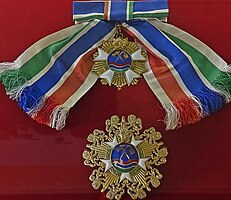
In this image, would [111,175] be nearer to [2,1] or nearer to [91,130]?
[91,130]

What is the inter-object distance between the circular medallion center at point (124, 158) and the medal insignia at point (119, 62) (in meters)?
0.14

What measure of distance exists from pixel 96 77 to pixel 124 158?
0.64 ft

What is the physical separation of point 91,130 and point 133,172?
0.13m

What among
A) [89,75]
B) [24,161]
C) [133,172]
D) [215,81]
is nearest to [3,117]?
[24,161]

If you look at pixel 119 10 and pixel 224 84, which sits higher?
pixel 119 10

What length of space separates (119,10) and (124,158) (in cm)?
35

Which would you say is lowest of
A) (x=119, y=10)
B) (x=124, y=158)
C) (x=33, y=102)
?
(x=124, y=158)

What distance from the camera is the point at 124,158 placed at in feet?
4.71

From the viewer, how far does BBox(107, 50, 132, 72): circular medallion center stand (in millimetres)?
1486

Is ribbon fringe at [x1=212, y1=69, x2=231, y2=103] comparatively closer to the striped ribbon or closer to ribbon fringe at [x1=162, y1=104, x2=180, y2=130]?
the striped ribbon

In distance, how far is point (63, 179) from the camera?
1443 mm

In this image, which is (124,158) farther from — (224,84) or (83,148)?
(224,84)

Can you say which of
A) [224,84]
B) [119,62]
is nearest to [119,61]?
[119,62]

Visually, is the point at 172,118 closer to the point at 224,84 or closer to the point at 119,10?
the point at 224,84
